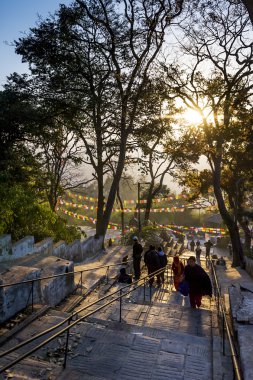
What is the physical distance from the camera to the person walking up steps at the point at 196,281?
9.77 metres

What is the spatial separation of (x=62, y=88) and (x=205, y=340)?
16.4 metres

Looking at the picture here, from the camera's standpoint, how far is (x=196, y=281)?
386 inches

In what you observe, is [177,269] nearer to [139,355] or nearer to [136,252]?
[136,252]

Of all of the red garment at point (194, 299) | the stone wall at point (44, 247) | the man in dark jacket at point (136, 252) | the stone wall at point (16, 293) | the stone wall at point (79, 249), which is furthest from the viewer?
the stone wall at point (79, 249)

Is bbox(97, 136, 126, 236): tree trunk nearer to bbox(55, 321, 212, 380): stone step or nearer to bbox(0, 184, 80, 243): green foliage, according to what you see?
bbox(0, 184, 80, 243): green foliage

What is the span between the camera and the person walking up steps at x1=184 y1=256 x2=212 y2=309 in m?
9.77

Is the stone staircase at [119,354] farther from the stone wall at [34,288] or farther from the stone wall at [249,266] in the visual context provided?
the stone wall at [249,266]

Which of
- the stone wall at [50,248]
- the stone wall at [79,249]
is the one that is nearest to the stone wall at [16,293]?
the stone wall at [50,248]

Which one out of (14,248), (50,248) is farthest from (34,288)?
(50,248)

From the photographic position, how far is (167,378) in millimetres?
5105

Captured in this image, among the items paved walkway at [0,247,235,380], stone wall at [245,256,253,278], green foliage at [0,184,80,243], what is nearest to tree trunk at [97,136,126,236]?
green foliage at [0,184,80,243]

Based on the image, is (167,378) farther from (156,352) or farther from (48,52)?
(48,52)

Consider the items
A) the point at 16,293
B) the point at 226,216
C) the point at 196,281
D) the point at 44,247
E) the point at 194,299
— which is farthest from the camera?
the point at 226,216

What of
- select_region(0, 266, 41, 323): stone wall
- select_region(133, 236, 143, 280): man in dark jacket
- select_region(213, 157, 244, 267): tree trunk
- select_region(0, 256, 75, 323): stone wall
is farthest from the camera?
select_region(213, 157, 244, 267): tree trunk
